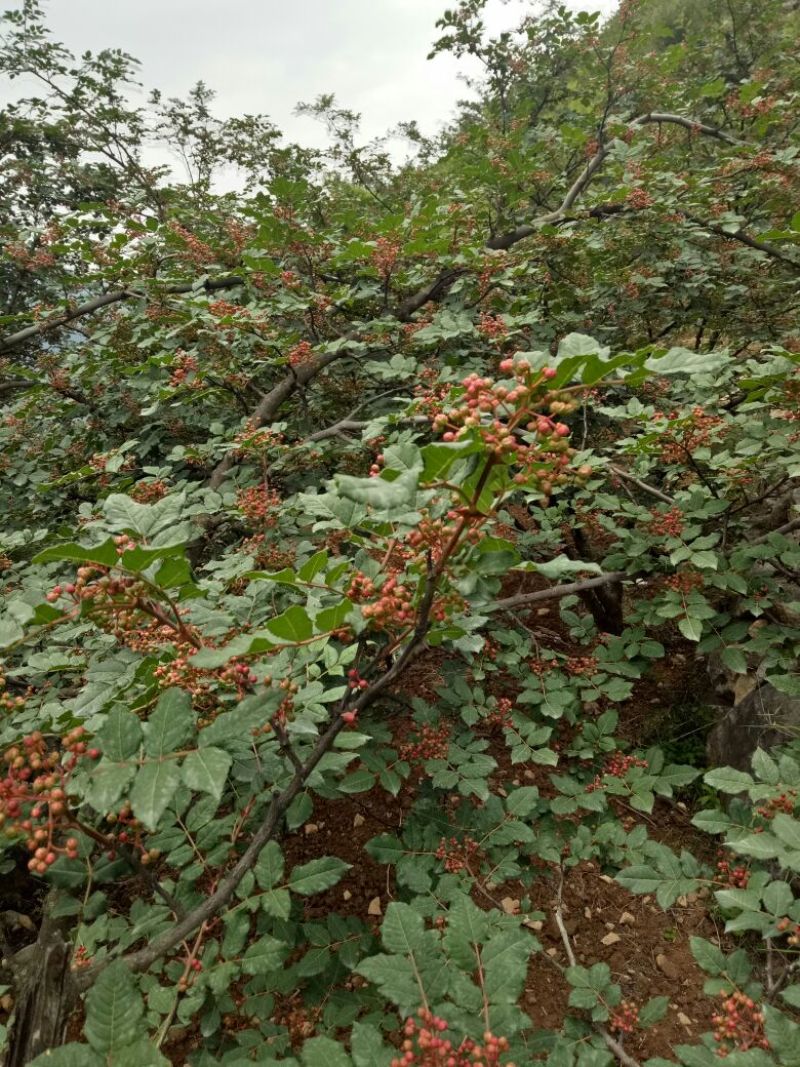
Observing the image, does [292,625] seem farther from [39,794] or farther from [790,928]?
[790,928]

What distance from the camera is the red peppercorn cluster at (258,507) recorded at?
8.37 ft

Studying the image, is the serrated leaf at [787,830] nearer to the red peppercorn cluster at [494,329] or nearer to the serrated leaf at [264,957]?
the serrated leaf at [264,957]

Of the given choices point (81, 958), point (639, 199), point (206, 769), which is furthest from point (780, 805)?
point (639, 199)

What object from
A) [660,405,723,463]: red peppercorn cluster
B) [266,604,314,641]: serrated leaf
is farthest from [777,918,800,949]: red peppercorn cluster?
[660,405,723,463]: red peppercorn cluster

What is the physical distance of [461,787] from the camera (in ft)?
7.29

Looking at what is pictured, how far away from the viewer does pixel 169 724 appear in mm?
1133

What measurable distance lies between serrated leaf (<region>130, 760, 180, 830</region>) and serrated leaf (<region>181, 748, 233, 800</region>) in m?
0.02

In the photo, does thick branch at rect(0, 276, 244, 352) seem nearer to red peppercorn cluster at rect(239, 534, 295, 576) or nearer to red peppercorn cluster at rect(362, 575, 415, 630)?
red peppercorn cluster at rect(239, 534, 295, 576)

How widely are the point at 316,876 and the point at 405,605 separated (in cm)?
97

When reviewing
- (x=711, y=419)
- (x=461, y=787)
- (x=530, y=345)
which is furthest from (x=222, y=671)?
(x=530, y=345)

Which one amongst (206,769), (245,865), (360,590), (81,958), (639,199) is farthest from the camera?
(639,199)

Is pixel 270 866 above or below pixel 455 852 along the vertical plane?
above

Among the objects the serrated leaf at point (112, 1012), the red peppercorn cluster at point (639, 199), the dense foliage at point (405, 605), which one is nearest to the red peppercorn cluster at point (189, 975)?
the dense foliage at point (405, 605)

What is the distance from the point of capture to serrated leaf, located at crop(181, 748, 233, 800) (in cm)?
103
